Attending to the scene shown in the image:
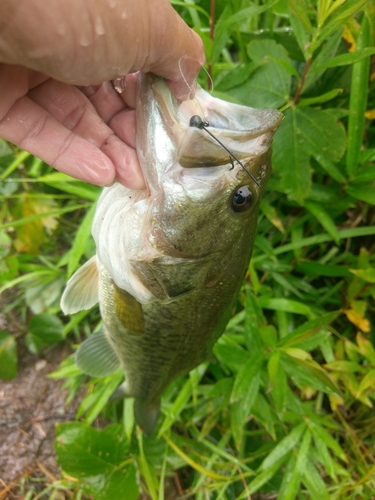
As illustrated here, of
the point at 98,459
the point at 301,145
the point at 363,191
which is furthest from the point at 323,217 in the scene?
the point at 98,459

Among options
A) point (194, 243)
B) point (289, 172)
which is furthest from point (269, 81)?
point (194, 243)

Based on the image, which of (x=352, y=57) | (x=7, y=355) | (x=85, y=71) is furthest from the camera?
(x=7, y=355)

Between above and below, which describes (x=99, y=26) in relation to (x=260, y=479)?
above

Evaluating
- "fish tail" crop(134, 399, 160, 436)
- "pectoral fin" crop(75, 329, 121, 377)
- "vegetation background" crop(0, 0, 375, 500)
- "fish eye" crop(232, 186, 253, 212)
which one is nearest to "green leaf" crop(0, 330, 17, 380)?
"vegetation background" crop(0, 0, 375, 500)

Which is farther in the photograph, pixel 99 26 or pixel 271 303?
pixel 271 303

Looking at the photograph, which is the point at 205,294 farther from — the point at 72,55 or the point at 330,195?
the point at 330,195

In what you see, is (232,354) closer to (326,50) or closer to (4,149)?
(326,50)

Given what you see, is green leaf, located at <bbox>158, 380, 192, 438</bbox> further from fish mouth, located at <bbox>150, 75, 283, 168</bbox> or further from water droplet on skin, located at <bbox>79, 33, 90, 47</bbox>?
water droplet on skin, located at <bbox>79, 33, 90, 47</bbox>
